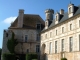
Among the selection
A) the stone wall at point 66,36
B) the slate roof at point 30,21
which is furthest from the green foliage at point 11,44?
the stone wall at point 66,36

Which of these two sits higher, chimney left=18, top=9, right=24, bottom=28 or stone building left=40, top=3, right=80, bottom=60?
chimney left=18, top=9, right=24, bottom=28

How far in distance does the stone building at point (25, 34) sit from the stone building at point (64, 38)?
315 centimetres

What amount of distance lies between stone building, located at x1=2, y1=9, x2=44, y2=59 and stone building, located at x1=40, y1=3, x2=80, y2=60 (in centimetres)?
315

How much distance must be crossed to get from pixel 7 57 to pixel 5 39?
7805 mm

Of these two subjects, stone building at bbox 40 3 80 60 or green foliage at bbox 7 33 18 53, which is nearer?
stone building at bbox 40 3 80 60

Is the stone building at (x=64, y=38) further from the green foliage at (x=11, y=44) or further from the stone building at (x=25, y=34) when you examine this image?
the green foliage at (x=11, y=44)

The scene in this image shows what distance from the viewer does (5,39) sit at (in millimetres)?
39469

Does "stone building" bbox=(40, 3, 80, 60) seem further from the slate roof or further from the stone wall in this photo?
the slate roof

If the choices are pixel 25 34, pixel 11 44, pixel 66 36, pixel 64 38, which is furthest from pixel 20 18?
pixel 66 36

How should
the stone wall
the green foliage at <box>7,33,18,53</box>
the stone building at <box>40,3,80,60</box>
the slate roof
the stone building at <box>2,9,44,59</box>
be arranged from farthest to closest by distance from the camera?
1. the slate roof
2. the stone building at <box>2,9,44,59</box>
3. the green foliage at <box>7,33,18,53</box>
4. the stone building at <box>40,3,80,60</box>
5. the stone wall

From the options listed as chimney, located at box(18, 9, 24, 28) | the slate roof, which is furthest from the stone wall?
chimney, located at box(18, 9, 24, 28)

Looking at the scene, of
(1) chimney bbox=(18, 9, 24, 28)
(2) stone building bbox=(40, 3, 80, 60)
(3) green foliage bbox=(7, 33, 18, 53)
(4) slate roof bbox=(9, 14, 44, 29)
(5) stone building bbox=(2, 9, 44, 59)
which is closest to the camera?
(2) stone building bbox=(40, 3, 80, 60)

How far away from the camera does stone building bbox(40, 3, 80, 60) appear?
25.7 m

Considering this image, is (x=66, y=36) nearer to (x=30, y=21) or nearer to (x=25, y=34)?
(x=25, y=34)
